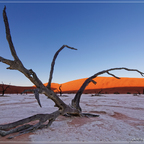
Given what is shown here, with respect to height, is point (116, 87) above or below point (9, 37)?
below

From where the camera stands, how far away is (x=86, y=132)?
5.17 ft

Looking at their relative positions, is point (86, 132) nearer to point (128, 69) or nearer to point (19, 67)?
point (19, 67)

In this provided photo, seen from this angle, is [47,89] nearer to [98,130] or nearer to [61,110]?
[61,110]

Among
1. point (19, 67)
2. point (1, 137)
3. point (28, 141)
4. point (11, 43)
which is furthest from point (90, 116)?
point (11, 43)

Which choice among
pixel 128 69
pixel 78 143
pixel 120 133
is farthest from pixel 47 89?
pixel 128 69

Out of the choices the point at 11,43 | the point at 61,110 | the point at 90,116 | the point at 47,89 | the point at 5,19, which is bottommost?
the point at 90,116

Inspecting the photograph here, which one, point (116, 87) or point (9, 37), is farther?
point (116, 87)

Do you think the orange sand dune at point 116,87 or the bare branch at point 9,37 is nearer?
the bare branch at point 9,37

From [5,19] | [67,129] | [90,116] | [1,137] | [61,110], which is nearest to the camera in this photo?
[5,19]

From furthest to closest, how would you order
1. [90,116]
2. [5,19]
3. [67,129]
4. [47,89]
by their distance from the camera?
[90,116] < [67,129] < [47,89] < [5,19]

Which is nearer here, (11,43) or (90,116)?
(11,43)

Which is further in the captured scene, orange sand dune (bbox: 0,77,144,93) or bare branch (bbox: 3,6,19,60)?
orange sand dune (bbox: 0,77,144,93)

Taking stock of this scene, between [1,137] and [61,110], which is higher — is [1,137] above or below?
below

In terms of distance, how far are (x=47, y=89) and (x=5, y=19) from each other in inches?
35.8
